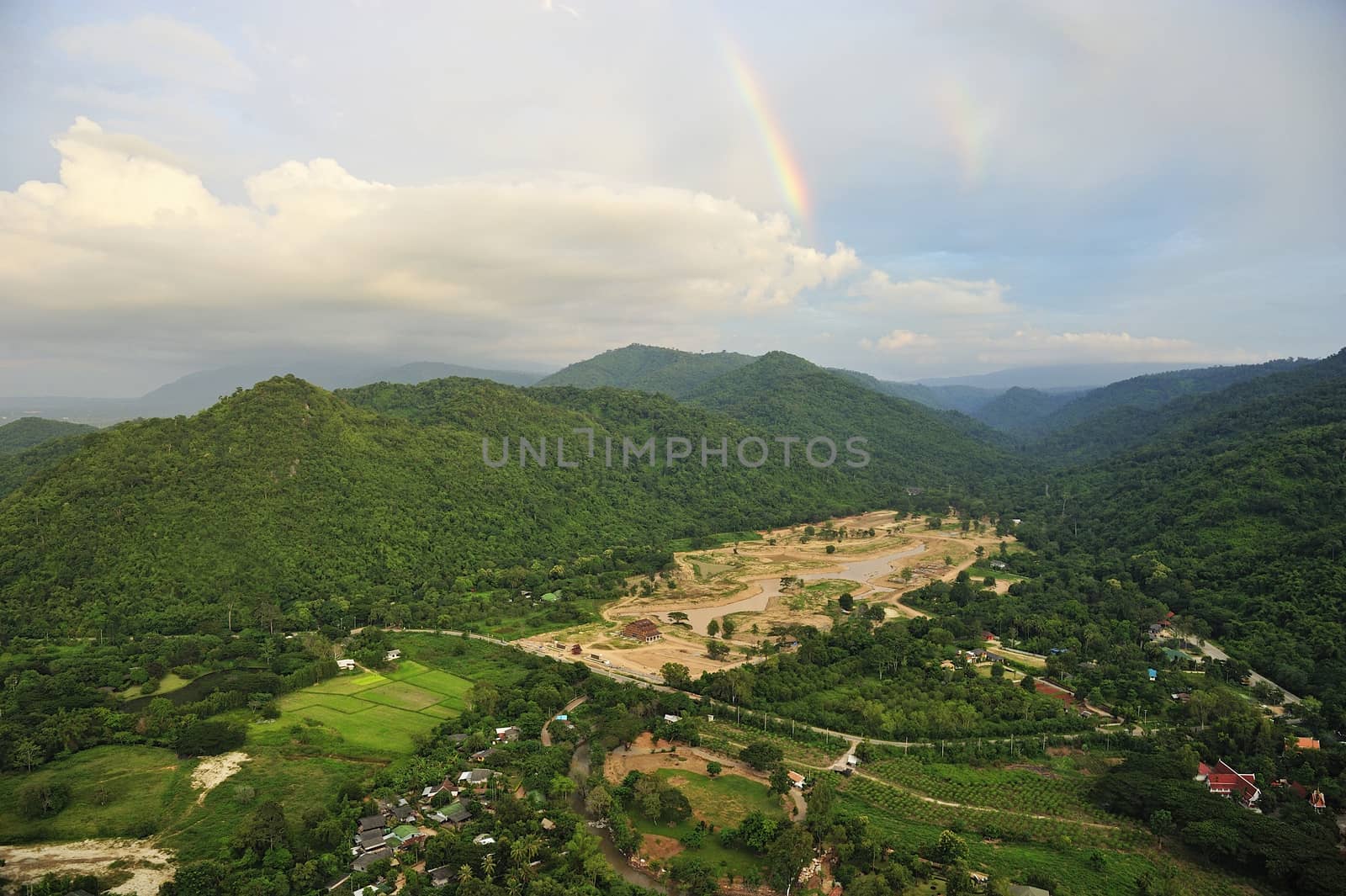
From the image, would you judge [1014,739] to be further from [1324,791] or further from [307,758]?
[307,758]

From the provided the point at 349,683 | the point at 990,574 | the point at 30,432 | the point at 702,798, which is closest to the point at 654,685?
the point at 702,798

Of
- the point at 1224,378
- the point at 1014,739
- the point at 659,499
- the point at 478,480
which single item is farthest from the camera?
the point at 1224,378

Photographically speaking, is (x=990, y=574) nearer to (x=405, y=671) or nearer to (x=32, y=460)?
(x=405, y=671)

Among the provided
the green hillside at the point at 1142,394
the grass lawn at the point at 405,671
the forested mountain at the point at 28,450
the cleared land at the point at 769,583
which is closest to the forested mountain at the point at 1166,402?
the green hillside at the point at 1142,394

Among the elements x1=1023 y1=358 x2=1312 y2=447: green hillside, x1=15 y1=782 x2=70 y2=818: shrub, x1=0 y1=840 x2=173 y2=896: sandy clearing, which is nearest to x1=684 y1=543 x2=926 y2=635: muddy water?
x1=0 y1=840 x2=173 y2=896: sandy clearing

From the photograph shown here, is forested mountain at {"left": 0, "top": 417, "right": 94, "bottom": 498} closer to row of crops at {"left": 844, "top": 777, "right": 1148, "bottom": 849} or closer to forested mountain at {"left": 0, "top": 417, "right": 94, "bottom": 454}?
forested mountain at {"left": 0, "top": 417, "right": 94, "bottom": 454}

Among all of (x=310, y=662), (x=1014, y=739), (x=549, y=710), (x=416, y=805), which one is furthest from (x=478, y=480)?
(x=1014, y=739)
